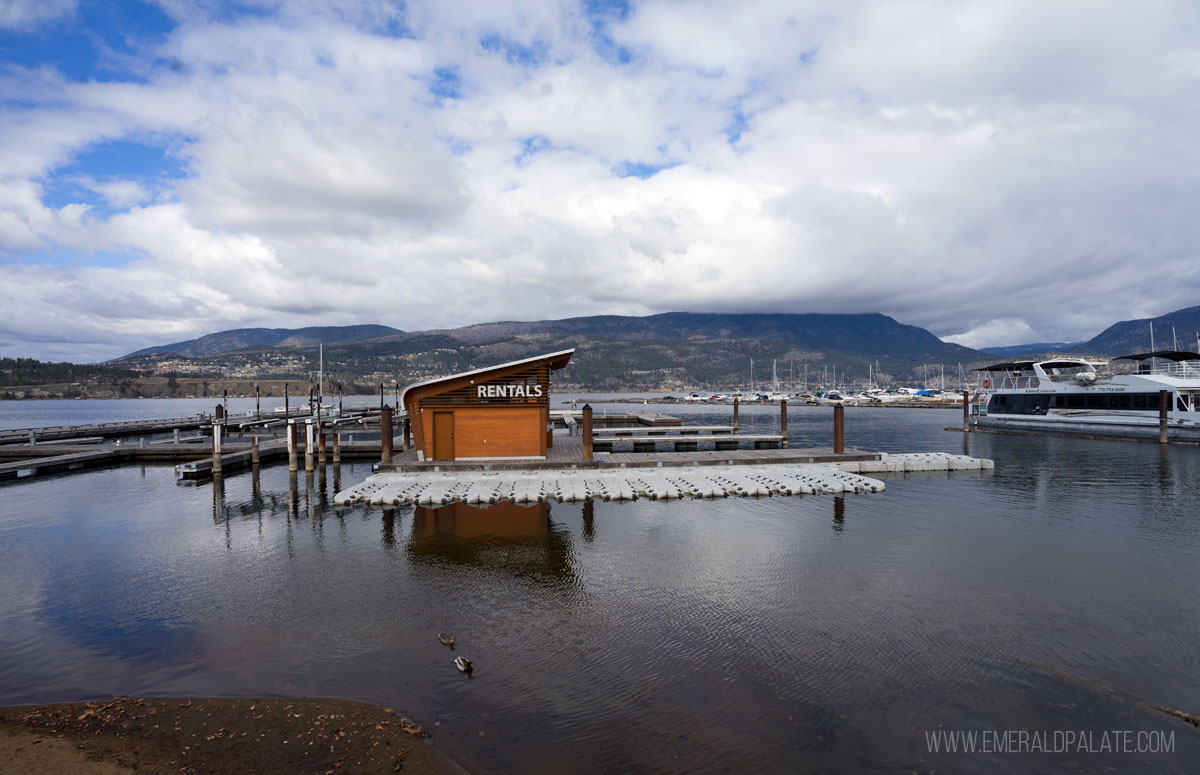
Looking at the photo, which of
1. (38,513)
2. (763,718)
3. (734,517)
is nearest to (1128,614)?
(763,718)

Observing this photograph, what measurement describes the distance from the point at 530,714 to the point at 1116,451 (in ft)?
158

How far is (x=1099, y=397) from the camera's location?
166 feet

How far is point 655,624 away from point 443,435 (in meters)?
18.4

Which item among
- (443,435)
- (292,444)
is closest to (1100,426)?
(443,435)

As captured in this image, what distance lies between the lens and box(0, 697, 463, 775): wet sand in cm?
672

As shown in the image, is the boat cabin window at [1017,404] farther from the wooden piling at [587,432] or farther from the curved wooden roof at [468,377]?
the curved wooden roof at [468,377]

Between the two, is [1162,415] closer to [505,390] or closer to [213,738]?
[505,390]

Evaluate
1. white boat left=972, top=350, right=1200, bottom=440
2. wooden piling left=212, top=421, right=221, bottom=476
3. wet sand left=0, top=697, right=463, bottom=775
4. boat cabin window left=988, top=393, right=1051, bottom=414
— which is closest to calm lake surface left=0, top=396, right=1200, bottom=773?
wet sand left=0, top=697, right=463, bottom=775

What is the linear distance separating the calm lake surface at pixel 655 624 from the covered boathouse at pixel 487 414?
20.3ft

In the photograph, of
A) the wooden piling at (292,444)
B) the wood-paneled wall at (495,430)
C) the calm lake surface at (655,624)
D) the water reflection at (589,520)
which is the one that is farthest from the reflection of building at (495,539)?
the wooden piling at (292,444)

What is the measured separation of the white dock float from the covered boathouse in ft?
4.90

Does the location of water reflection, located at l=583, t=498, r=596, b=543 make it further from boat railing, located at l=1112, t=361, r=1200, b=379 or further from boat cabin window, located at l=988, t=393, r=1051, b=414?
boat cabin window, located at l=988, t=393, r=1051, b=414

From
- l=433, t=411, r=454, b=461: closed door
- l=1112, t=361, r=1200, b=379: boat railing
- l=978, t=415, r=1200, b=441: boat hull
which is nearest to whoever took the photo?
l=433, t=411, r=454, b=461: closed door

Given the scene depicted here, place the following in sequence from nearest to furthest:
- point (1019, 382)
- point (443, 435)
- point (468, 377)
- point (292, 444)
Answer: point (468, 377) → point (443, 435) → point (292, 444) → point (1019, 382)
